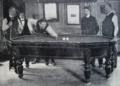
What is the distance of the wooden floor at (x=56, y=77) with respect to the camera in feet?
9.27

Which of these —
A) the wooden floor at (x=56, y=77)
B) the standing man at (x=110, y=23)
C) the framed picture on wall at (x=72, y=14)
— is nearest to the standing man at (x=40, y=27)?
the wooden floor at (x=56, y=77)

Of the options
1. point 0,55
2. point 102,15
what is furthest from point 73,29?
point 0,55

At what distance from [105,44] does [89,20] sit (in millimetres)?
1570

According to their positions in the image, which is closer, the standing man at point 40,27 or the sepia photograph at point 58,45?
the sepia photograph at point 58,45

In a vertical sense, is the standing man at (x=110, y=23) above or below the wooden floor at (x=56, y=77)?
above

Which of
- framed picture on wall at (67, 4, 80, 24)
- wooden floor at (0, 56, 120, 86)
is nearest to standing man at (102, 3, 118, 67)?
wooden floor at (0, 56, 120, 86)

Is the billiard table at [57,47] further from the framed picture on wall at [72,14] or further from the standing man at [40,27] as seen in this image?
the framed picture on wall at [72,14]

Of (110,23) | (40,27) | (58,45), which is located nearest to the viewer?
(58,45)

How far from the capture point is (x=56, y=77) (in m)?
3.14

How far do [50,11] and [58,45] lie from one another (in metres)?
2.99

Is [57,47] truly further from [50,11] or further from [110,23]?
[50,11]

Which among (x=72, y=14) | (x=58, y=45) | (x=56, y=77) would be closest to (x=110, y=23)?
(x=58, y=45)

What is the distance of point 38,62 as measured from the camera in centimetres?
434

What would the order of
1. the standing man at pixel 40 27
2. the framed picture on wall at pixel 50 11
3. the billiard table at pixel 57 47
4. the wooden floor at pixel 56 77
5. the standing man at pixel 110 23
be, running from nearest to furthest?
the billiard table at pixel 57 47 → the wooden floor at pixel 56 77 → the standing man at pixel 110 23 → the standing man at pixel 40 27 → the framed picture on wall at pixel 50 11
